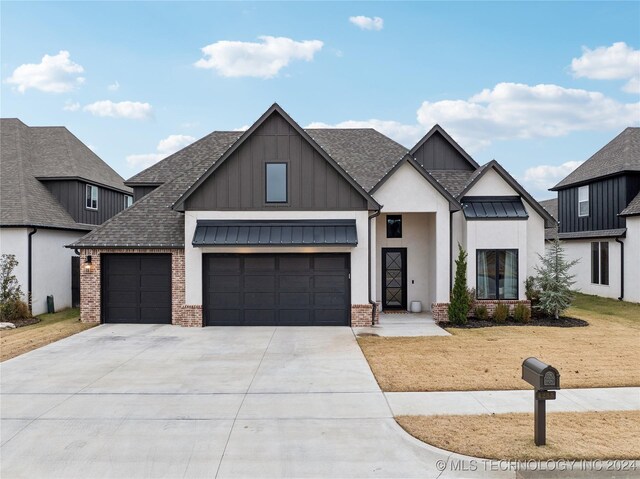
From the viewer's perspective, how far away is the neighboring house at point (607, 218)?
2045 cm

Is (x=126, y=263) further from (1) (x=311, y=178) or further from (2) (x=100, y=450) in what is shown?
(2) (x=100, y=450)

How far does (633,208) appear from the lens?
794 inches

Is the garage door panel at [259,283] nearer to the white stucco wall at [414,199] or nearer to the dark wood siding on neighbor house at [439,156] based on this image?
the white stucco wall at [414,199]

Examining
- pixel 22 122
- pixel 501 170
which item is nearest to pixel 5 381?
pixel 501 170

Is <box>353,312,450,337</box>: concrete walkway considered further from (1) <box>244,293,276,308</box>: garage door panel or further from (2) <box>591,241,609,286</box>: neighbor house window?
(2) <box>591,241,609,286</box>: neighbor house window

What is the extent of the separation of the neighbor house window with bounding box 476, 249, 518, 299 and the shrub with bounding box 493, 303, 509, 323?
673 millimetres

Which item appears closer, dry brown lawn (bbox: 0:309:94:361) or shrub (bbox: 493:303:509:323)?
dry brown lawn (bbox: 0:309:94:361)

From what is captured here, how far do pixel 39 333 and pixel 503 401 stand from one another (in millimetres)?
14073

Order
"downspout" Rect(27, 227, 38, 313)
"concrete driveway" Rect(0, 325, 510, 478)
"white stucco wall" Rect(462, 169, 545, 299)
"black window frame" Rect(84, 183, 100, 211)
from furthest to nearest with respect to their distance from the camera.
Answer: "black window frame" Rect(84, 183, 100, 211), "downspout" Rect(27, 227, 38, 313), "white stucco wall" Rect(462, 169, 545, 299), "concrete driveway" Rect(0, 325, 510, 478)

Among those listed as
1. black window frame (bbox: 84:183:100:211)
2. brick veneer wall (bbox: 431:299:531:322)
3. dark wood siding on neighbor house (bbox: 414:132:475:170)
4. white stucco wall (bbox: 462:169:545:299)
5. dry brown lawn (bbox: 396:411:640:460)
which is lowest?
dry brown lawn (bbox: 396:411:640:460)

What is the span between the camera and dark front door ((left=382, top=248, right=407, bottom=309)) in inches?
695

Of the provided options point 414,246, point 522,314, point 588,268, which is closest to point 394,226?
point 414,246

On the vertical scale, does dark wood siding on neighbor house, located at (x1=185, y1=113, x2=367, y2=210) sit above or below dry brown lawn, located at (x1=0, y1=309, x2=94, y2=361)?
above

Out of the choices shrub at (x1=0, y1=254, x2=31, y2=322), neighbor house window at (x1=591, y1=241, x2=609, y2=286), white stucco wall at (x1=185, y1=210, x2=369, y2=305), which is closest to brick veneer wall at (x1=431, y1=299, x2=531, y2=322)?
white stucco wall at (x1=185, y1=210, x2=369, y2=305)
